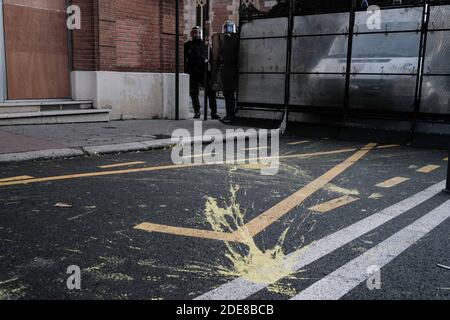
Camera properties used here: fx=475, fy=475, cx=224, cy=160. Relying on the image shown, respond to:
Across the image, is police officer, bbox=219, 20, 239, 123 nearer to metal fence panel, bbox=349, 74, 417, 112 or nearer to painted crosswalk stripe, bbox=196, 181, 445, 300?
metal fence panel, bbox=349, 74, 417, 112

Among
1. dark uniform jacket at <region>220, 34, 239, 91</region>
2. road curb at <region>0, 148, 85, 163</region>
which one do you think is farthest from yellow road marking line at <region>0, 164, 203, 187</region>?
dark uniform jacket at <region>220, 34, 239, 91</region>

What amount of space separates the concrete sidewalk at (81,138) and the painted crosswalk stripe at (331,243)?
181 inches

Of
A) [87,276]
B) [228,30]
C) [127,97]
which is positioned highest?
[228,30]

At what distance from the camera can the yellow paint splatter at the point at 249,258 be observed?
9.77 ft

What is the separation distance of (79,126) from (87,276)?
763cm

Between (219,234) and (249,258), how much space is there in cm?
54

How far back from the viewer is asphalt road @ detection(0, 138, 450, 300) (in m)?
2.82

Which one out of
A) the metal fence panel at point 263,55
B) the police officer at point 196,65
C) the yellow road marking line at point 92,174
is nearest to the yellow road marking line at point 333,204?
the yellow road marking line at point 92,174

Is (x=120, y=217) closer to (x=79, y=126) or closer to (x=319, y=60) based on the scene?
(x=79, y=126)

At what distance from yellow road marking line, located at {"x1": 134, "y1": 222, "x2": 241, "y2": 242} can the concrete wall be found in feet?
25.7

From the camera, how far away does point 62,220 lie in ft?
13.2

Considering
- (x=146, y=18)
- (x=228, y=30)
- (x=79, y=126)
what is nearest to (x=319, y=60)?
(x=228, y=30)

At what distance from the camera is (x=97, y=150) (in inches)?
295

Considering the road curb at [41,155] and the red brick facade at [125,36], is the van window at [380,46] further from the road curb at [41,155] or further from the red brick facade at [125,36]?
the road curb at [41,155]
